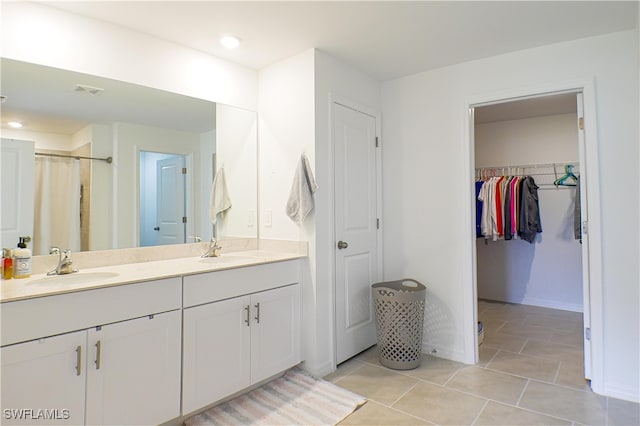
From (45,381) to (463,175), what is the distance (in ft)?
9.45

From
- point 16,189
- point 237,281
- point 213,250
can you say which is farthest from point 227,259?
point 16,189

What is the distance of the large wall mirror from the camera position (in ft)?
6.60

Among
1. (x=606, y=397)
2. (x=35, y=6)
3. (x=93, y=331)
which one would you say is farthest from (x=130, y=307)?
(x=606, y=397)

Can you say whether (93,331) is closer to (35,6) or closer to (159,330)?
(159,330)

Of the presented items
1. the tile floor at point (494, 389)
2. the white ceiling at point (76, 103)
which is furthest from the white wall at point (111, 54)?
the tile floor at point (494, 389)

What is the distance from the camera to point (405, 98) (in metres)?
3.21

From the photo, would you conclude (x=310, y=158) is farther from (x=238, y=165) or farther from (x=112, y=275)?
(x=112, y=275)

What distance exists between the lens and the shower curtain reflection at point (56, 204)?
204cm

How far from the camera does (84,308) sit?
64.6 inches

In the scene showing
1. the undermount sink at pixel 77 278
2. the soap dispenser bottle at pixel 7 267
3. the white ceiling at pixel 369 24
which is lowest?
the undermount sink at pixel 77 278

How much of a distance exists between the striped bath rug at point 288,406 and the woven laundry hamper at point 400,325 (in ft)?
1.76

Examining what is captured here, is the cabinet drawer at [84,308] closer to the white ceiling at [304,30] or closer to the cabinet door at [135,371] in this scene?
the cabinet door at [135,371]

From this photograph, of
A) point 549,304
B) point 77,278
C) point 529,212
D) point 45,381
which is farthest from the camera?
point 549,304

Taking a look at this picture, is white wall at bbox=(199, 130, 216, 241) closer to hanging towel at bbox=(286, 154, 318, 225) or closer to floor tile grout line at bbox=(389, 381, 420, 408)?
hanging towel at bbox=(286, 154, 318, 225)
